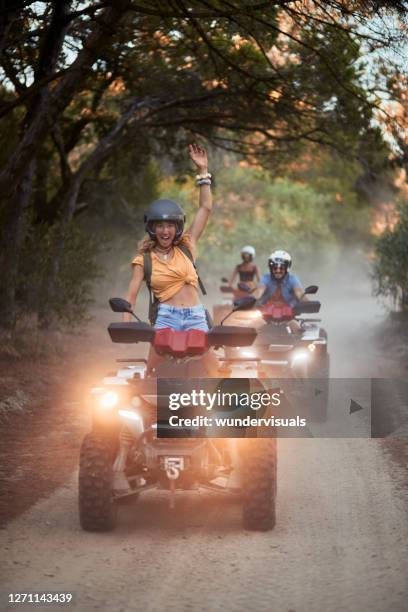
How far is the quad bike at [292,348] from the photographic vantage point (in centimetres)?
1234

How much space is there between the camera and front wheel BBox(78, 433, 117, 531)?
707cm

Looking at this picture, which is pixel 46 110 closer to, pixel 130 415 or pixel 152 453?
pixel 130 415

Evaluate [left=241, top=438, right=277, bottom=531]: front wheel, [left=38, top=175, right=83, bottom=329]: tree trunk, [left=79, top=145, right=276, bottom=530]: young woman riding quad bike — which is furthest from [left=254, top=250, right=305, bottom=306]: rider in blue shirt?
[left=241, top=438, right=277, bottom=531]: front wheel

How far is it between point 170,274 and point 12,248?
1008cm

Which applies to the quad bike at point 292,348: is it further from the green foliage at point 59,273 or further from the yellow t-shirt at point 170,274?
the green foliage at point 59,273


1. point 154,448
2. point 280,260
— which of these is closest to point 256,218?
point 280,260

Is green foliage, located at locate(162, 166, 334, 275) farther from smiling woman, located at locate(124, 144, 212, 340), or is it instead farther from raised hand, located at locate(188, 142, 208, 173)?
smiling woman, located at locate(124, 144, 212, 340)

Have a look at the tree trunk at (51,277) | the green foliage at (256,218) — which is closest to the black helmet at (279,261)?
the tree trunk at (51,277)

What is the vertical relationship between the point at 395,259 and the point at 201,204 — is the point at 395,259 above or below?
above

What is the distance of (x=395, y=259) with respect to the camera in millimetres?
25203

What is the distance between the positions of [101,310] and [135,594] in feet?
96.3

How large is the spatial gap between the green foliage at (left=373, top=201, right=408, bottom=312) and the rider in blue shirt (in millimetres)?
10690

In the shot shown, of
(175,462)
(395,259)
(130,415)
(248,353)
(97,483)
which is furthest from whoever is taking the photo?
(395,259)

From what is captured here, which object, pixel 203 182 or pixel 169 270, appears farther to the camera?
pixel 203 182
